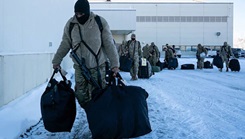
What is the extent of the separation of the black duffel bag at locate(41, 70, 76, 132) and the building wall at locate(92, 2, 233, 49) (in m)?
48.2

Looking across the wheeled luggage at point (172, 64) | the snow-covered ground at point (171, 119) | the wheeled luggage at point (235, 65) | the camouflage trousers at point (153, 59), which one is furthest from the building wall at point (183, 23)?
the snow-covered ground at point (171, 119)

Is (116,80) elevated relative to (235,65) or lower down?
elevated

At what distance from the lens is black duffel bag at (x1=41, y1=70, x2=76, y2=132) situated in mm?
3959

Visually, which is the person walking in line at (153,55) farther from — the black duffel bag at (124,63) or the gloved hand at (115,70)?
the gloved hand at (115,70)

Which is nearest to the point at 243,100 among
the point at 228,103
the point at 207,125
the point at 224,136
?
the point at 228,103

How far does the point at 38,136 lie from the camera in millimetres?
4504

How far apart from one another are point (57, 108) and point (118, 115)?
86 cm

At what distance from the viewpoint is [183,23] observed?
2067 inches

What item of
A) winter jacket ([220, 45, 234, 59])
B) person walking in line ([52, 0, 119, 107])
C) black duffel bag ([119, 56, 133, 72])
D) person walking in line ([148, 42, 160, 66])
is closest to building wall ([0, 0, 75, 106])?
person walking in line ([52, 0, 119, 107])

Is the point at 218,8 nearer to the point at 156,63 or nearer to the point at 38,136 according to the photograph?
the point at 156,63

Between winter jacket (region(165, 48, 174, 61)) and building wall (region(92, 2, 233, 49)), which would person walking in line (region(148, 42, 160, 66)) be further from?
building wall (region(92, 2, 233, 49))

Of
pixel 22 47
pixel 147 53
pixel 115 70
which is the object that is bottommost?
pixel 147 53

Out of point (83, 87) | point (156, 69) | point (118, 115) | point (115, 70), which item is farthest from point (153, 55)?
point (118, 115)

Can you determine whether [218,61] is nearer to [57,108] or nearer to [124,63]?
[124,63]
